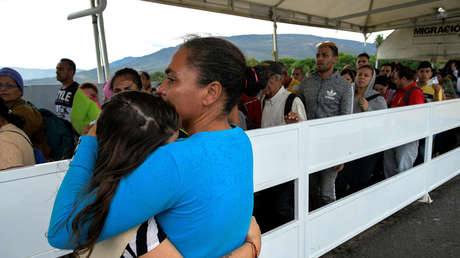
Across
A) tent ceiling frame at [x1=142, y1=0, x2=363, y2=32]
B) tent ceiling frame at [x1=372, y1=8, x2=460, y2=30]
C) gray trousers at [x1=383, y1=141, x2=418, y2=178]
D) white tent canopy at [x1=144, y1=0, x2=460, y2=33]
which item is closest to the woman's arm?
gray trousers at [x1=383, y1=141, x2=418, y2=178]

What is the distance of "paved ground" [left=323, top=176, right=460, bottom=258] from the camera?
263cm

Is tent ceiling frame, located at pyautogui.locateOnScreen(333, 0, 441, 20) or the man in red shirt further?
tent ceiling frame, located at pyautogui.locateOnScreen(333, 0, 441, 20)

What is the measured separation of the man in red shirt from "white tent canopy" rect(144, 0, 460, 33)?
4286mm

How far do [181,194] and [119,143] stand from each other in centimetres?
19

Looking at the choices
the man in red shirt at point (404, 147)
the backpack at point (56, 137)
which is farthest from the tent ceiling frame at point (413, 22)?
the backpack at point (56, 137)

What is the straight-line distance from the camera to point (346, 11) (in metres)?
9.41

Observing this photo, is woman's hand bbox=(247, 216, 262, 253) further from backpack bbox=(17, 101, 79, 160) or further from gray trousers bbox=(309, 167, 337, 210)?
backpack bbox=(17, 101, 79, 160)

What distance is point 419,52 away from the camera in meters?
11.2

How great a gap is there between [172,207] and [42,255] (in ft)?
3.11

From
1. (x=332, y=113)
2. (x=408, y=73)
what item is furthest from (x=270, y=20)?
(x=332, y=113)

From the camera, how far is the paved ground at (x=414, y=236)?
2.63 metres

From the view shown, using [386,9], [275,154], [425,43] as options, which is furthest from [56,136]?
[425,43]

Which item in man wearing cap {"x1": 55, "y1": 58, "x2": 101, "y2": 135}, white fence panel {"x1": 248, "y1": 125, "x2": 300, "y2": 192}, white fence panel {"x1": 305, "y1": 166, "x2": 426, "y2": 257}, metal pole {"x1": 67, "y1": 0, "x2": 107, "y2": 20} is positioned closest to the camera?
white fence panel {"x1": 248, "y1": 125, "x2": 300, "y2": 192}

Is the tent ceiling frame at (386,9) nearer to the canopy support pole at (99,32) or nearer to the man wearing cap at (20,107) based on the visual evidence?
the canopy support pole at (99,32)
